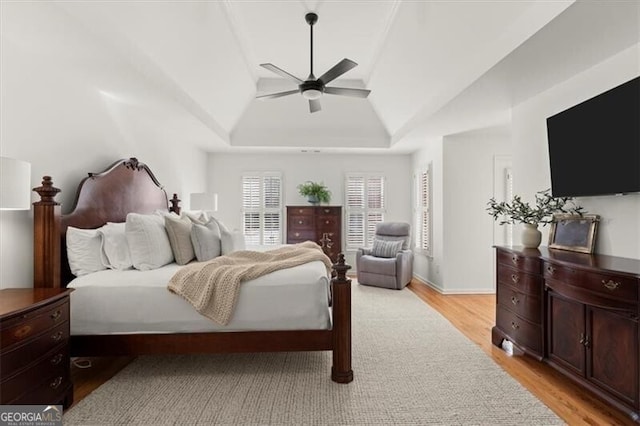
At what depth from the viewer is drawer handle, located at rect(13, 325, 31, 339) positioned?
180 cm

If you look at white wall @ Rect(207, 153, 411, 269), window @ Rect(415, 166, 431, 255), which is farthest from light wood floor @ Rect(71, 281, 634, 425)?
white wall @ Rect(207, 153, 411, 269)

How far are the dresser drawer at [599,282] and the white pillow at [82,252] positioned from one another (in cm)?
361

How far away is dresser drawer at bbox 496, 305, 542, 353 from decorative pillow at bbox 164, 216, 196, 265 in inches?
119

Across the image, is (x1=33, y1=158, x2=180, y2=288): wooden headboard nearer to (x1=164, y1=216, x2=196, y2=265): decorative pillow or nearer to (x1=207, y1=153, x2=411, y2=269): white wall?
(x1=164, y1=216, x2=196, y2=265): decorative pillow

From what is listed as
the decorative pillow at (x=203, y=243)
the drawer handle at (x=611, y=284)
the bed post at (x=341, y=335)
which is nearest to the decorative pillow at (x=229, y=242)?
the decorative pillow at (x=203, y=243)

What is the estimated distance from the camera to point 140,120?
172 inches

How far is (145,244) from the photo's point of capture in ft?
9.77

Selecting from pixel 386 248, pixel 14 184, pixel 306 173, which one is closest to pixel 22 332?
pixel 14 184

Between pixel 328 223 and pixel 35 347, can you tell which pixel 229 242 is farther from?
pixel 328 223

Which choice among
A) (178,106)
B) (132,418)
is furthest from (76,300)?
(178,106)

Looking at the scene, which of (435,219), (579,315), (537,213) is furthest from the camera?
(435,219)

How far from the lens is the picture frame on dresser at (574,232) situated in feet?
9.40

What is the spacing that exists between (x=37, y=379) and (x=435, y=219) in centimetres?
531

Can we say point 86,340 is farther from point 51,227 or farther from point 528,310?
point 528,310
